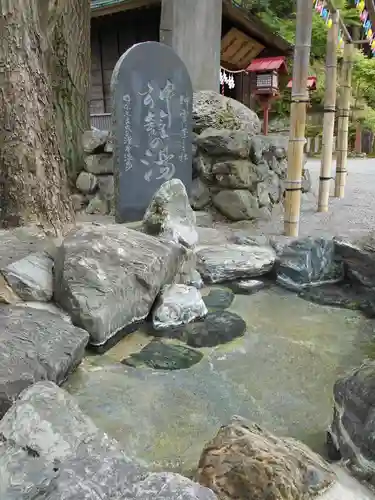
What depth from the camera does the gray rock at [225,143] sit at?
19.3ft

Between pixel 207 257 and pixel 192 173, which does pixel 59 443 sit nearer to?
pixel 207 257

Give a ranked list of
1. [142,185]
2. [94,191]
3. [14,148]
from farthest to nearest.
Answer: [94,191] < [142,185] < [14,148]

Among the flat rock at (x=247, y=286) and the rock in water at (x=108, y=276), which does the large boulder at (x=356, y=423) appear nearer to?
the rock in water at (x=108, y=276)

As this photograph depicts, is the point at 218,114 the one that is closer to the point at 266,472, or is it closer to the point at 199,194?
the point at 199,194

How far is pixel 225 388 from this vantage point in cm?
271

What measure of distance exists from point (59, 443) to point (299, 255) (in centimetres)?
316

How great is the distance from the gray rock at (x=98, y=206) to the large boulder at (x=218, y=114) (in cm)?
155

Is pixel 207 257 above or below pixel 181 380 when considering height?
above

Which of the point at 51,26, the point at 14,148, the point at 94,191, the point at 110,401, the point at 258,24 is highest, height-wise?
the point at 258,24

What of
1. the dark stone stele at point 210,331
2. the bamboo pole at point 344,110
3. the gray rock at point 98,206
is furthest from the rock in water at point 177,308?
the bamboo pole at point 344,110

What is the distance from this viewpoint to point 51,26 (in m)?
4.29

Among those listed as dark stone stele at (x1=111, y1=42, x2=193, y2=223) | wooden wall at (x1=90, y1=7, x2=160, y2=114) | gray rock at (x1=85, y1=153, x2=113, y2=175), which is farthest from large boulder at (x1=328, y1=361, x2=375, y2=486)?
wooden wall at (x1=90, y1=7, x2=160, y2=114)

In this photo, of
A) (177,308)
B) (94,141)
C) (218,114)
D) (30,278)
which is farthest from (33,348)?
(218,114)

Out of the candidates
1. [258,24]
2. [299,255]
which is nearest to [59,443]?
[299,255]
